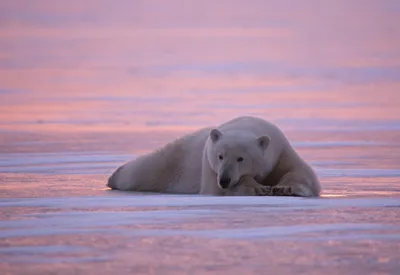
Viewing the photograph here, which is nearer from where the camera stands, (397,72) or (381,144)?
(381,144)

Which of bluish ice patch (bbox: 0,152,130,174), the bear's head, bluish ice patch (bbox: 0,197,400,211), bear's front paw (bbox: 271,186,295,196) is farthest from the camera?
bluish ice patch (bbox: 0,152,130,174)

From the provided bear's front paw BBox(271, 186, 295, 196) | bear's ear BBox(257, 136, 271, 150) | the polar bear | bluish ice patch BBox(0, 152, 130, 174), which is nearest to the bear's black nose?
the polar bear

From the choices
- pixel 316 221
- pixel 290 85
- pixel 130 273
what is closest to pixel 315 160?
pixel 316 221

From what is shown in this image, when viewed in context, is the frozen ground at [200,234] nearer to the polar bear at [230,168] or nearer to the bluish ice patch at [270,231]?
the bluish ice patch at [270,231]

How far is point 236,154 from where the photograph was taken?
7785 millimetres

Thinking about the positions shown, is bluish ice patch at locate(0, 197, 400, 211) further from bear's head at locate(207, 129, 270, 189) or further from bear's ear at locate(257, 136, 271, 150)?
bear's ear at locate(257, 136, 271, 150)

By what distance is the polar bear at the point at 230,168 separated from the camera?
7703mm

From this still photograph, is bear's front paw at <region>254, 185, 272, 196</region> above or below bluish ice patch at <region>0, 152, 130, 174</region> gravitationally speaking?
above

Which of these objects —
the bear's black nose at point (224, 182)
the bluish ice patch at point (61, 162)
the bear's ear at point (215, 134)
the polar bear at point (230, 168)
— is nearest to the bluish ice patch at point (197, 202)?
the bear's black nose at point (224, 182)

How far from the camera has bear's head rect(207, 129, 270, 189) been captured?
7.70 meters

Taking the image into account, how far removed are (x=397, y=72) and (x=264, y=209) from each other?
41.4ft

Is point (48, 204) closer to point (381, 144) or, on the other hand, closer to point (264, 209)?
point (264, 209)

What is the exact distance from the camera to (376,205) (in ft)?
22.1

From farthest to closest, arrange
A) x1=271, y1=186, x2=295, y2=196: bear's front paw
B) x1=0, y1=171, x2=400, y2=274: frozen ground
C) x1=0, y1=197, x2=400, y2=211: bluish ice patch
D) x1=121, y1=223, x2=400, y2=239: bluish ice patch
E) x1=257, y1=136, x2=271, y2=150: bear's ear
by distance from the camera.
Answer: x1=257, y1=136, x2=271, y2=150: bear's ear
x1=271, y1=186, x2=295, y2=196: bear's front paw
x1=0, y1=197, x2=400, y2=211: bluish ice patch
x1=121, y1=223, x2=400, y2=239: bluish ice patch
x1=0, y1=171, x2=400, y2=274: frozen ground
